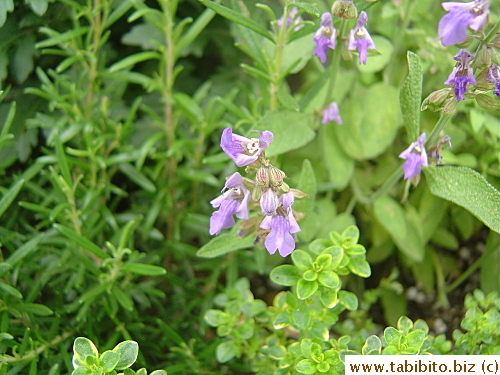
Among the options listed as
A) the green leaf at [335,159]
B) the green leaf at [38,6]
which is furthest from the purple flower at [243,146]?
the green leaf at [38,6]

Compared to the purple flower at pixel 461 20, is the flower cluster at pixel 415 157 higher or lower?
lower

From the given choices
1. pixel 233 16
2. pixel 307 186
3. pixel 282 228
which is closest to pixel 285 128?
pixel 307 186

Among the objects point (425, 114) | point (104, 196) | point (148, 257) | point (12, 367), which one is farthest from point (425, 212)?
point (12, 367)

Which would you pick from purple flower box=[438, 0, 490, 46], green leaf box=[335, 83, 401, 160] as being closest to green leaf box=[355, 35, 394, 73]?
green leaf box=[335, 83, 401, 160]

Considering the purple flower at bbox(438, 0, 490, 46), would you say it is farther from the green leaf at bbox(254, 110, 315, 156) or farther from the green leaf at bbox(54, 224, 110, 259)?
the green leaf at bbox(54, 224, 110, 259)

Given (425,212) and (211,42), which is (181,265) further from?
(211,42)

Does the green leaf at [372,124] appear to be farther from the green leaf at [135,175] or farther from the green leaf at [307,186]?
the green leaf at [135,175]

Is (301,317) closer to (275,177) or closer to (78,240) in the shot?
(275,177)
